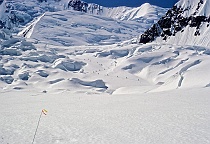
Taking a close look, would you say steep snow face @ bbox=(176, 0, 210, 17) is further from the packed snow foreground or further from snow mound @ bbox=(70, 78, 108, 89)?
snow mound @ bbox=(70, 78, 108, 89)

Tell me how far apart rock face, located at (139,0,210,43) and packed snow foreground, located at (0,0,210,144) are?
2518 centimetres

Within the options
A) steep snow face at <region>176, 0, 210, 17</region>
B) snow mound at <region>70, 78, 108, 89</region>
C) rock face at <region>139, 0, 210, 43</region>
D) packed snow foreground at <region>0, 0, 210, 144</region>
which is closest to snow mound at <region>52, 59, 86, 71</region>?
packed snow foreground at <region>0, 0, 210, 144</region>

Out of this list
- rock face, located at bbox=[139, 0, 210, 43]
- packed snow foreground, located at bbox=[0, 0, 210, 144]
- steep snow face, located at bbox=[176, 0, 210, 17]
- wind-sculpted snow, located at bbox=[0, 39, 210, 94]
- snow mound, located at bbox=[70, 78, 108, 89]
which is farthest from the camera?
steep snow face, located at bbox=[176, 0, 210, 17]

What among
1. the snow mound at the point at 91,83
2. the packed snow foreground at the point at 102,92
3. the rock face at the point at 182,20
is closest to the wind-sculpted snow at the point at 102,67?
the snow mound at the point at 91,83

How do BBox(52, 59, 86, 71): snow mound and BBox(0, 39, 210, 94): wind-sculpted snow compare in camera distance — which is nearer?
BBox(0, 39, 210, 94): wind-sculpted snow

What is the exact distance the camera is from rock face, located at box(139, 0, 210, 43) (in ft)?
366

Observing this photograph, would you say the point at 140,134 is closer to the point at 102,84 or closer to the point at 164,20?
the point at 102,84

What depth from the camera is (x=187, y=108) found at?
66.8 feet

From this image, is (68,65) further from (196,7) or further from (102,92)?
(196,7)

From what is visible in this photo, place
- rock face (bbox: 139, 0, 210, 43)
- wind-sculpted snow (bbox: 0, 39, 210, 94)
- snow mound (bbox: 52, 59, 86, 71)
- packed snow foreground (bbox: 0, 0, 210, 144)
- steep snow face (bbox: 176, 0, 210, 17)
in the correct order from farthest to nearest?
steep snow face (bbox: 176, 0, 210, 17)
rock face (bbox: 139, 0, 210, 43)
snow mound (bbox: 52, 59, 86, 71)
wind-sculpted snow (bbox: 0, 39, 210, 94)
packed snow foreground (bbox: 0, 0, 210, 144)

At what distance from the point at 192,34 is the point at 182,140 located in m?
101

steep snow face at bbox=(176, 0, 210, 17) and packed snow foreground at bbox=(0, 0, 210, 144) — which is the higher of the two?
steep snow face at bbox=(176, 0, 210, 17)

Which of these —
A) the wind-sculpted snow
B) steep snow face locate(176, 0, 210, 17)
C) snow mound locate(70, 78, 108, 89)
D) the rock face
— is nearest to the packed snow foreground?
snow mound locate(70, 78, 108, 89)

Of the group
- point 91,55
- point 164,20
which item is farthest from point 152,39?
point 91,55
